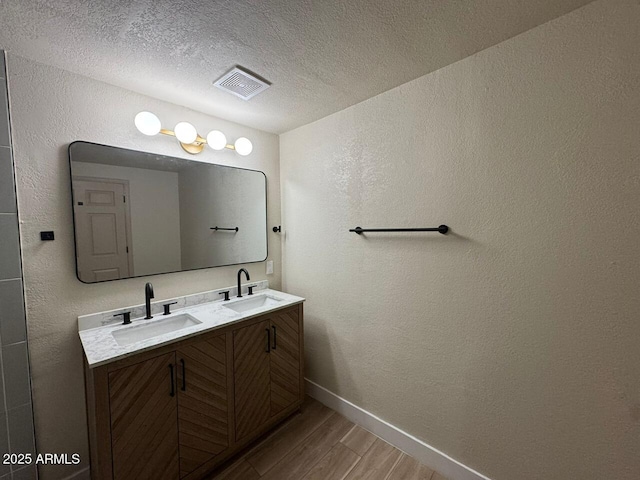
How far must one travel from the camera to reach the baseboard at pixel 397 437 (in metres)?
1.44

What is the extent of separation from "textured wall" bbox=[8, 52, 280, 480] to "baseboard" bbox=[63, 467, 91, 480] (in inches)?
1.3

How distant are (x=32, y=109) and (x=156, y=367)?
1.43 m

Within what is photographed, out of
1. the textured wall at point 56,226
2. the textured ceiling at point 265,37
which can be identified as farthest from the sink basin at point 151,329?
the textured ceiling at point 265,37

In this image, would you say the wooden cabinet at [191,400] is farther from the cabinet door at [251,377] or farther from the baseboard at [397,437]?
the baseboard at [397,437]

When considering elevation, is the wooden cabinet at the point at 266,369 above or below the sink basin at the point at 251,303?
below

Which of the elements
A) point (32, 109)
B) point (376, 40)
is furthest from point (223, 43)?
point (32, 109)

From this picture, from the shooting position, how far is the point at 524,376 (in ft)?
4.03

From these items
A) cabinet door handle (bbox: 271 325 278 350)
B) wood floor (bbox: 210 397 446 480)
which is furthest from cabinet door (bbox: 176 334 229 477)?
cabinet door handle (bbox: 271 325 278 350)

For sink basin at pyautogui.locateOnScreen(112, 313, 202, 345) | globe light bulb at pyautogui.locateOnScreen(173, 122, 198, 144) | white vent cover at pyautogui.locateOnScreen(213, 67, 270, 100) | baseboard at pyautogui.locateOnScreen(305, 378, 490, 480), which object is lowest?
baseboard at pyautogui.locateOnScreen(305, 378, 490, 480)

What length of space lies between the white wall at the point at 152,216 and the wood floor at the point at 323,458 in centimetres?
131

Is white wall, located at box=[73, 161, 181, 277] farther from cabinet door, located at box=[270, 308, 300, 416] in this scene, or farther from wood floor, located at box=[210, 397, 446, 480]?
wood floor, located at box=[210, 397, 446, 480]

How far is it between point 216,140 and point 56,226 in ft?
3.40

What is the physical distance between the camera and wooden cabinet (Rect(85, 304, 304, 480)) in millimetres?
1186

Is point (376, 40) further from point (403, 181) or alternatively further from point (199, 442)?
point (199, 442)
